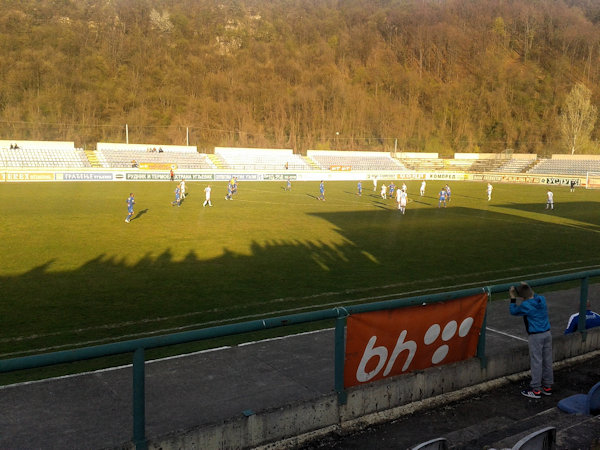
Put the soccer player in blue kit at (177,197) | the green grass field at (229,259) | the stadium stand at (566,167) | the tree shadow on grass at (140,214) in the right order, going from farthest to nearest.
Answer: the stadium stand at (566,167), the soccer player in blue kit at (177,197), the tree shadow on grass at (140,214), the green grass field at (229,259)

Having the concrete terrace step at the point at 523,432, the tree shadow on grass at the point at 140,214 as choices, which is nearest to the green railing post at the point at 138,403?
the concrete terrace step at the point at 523,432

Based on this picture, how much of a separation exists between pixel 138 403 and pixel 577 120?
100m

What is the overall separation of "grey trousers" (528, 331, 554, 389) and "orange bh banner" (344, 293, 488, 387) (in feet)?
2.22

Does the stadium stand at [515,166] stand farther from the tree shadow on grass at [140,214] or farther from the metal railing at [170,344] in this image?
the metal railing at [170,344]

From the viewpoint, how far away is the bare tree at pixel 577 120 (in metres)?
88.2

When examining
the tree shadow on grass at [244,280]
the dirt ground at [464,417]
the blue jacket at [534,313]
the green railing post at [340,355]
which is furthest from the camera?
the tree shadow on grass at [244,280]

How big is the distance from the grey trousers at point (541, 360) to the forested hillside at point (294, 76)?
304 feet

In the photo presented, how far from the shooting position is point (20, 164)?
53.3 metres

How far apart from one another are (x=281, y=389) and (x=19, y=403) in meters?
2.72

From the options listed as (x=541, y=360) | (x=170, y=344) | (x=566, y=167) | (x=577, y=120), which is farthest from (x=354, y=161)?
(x=170, y=344)

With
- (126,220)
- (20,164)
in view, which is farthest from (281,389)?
(20,164)

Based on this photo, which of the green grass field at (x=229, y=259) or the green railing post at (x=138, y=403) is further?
the green grass field at (x=229, y=259)

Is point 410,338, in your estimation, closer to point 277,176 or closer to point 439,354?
point 439,354

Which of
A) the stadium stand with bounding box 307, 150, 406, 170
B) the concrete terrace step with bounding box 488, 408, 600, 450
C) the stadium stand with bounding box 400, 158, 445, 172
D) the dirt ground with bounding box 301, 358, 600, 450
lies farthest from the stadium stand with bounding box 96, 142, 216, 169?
the concrete terrace step with bounding box 488, 408, 600, 450
